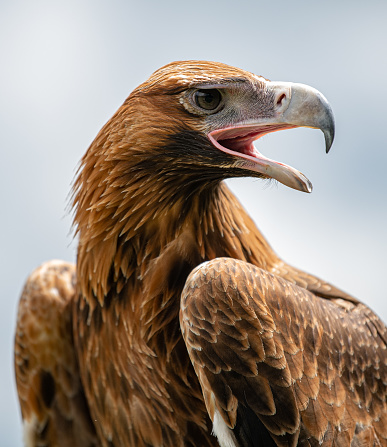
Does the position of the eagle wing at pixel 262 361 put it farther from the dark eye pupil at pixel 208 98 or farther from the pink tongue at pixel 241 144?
the dark eye pupil at pixel 208 98

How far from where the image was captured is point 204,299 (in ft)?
17.4

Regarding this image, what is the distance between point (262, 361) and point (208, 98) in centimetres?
172

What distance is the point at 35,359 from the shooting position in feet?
21.4

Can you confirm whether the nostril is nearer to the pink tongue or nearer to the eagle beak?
the eagle beak

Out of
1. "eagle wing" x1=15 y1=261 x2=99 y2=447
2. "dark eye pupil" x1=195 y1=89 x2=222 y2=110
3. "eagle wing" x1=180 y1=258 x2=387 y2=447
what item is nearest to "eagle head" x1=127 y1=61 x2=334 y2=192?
"dark eye pupil" x1=195 y1=89 x2=222 y2=110

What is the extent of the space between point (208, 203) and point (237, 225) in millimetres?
288

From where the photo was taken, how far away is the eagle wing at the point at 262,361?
17.3 feet

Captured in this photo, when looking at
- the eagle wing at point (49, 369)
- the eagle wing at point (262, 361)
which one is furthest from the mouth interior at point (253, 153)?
the eagle wing at point (49, 369)

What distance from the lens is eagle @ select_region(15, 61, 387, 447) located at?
531 cm

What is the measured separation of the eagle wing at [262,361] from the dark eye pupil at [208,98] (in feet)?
3.32

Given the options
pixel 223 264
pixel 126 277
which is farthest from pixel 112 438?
pixel 223 264

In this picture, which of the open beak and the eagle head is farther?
the eagle head

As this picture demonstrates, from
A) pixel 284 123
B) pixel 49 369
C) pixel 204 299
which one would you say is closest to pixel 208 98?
pixel 284 123

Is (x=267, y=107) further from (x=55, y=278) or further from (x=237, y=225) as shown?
(x=55, y=278)
